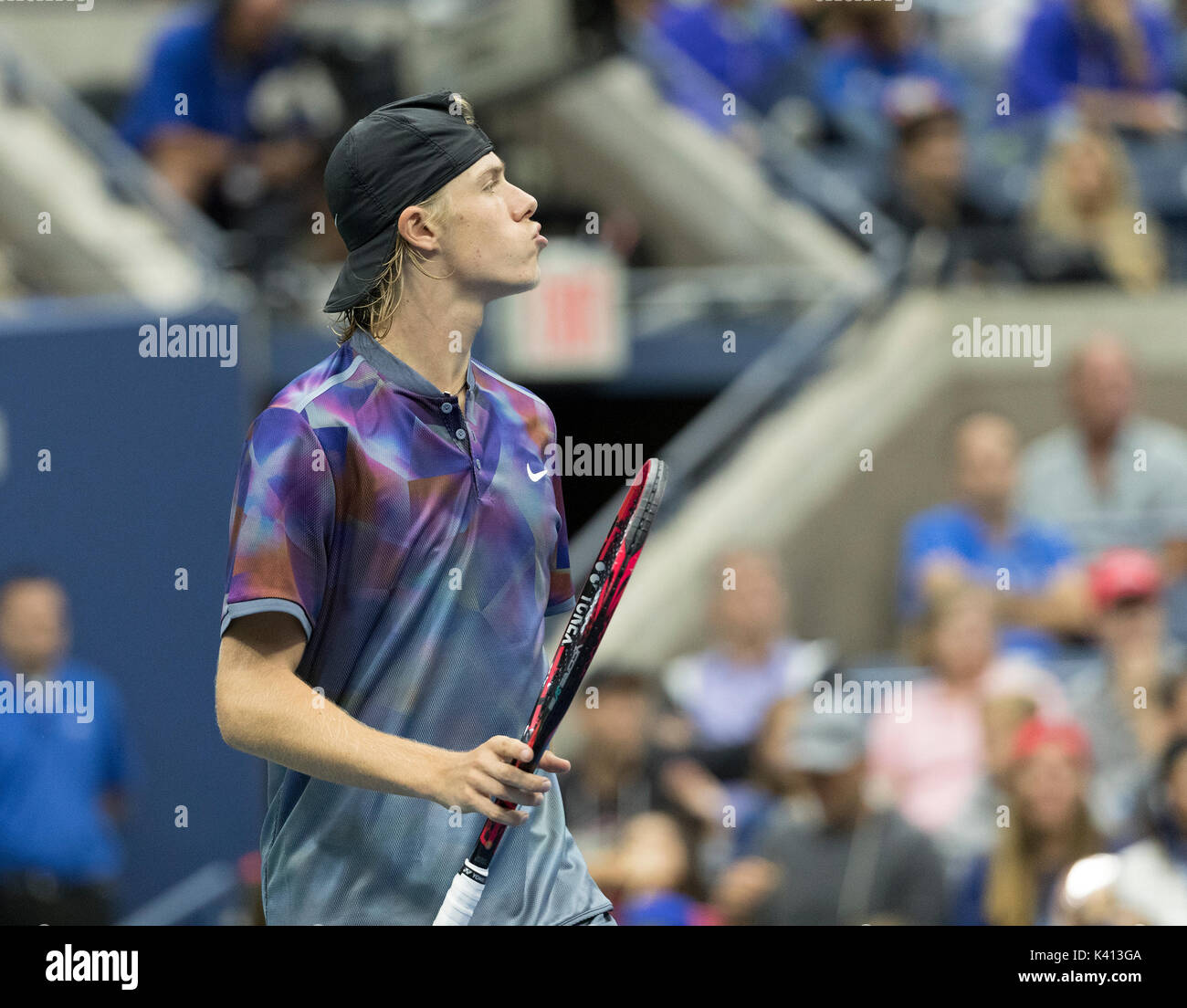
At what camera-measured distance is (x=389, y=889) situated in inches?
63.4

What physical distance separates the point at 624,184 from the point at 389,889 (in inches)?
146

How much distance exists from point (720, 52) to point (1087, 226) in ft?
4.51

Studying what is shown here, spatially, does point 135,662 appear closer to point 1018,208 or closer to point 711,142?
point 711,142

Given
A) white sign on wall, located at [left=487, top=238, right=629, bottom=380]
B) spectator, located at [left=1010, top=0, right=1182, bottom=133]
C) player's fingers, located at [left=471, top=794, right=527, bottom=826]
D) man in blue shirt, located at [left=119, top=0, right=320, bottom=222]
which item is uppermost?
spectator, located at [left=1010, top=0, right=1182, bottom=133]

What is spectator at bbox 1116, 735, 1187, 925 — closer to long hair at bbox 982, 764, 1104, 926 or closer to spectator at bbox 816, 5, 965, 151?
long hair at bbox 982, 764, 1104, 926

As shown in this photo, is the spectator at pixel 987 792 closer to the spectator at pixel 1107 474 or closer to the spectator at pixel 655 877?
the spectator at pixel 655 877

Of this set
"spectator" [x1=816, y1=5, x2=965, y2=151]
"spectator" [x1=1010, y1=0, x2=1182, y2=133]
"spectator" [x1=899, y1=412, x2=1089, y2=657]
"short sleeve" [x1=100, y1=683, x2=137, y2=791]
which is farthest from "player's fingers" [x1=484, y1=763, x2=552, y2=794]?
"spectator" [x1=816, y1=5, x2=965, y2=151]

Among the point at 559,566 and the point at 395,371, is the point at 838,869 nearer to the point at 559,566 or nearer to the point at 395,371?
the point at 559,566

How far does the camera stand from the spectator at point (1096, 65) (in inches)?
214

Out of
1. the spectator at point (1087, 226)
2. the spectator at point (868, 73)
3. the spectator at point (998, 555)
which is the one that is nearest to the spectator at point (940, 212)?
the spectator at point (1087, 226)

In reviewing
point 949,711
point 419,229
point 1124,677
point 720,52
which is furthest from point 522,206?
point 720,52

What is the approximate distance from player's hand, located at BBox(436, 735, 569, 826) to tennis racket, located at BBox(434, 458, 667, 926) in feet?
0.13

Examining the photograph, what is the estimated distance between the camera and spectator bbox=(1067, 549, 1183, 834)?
372 cm
